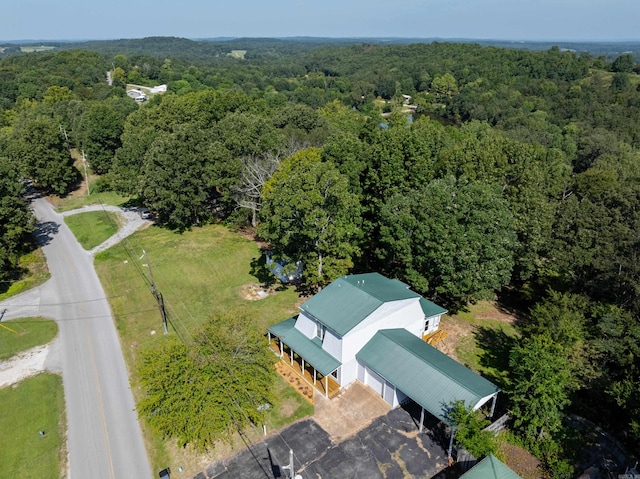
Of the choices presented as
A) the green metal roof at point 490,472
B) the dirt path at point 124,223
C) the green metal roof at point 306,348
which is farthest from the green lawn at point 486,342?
the dirt path at point 124,223

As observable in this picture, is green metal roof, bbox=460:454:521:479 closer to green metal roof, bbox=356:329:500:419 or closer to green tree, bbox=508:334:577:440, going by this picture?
green metal roof, bbox=356:329:500:419

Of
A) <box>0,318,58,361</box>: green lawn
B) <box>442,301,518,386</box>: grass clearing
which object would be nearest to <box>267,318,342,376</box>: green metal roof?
<box>442,301,518,386</box>: grass clearing

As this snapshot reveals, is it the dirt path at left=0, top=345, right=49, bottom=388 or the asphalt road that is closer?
the asphalt road

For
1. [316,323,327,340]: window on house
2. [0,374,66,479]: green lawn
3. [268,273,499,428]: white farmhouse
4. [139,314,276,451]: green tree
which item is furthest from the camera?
[316,323,327,340]: window on house

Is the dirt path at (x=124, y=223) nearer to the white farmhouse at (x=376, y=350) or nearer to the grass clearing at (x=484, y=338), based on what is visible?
the white farmhouse at (x=376, y=350)

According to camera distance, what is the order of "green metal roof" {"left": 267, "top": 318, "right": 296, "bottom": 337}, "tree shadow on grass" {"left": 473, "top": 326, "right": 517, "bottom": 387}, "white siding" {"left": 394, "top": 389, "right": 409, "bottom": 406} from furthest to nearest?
"green metal roof" {"left": 267, "top": 318, "right": 296, "bottom": 337}
"tree shadow on grass" {"left": 473, "top": 326, "right": 517, "bottom": 387}
"white siding" {"left": 394, "top": 389, "right": 409, "bottom": 406}

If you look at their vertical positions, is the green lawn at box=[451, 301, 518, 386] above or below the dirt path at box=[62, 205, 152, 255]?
above

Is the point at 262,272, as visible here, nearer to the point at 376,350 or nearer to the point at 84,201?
the point at 376,350
